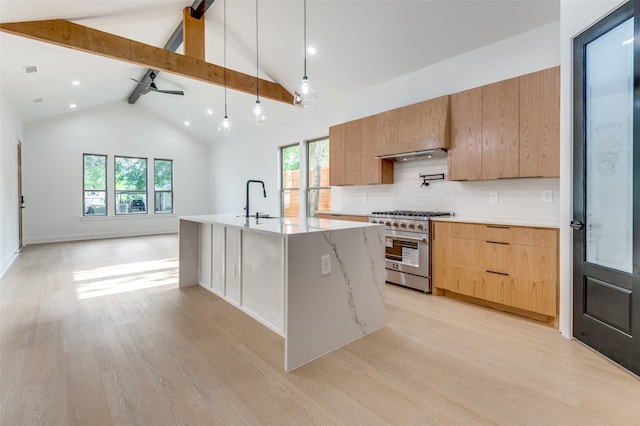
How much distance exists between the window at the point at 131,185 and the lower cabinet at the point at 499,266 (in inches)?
339

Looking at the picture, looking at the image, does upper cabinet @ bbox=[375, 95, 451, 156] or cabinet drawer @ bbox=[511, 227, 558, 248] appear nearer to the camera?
cabinet drawer @ bbox=[511, 227, 558, 248]

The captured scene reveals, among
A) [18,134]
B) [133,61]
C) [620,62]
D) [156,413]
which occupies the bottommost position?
[156,413]

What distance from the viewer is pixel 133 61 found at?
441 cm

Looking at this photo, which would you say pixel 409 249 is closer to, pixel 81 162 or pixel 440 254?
pixel 440 254

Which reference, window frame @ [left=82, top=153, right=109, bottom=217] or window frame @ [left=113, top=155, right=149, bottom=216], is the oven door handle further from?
window frame @ [left=82, top=153, right=109, bottom=217]

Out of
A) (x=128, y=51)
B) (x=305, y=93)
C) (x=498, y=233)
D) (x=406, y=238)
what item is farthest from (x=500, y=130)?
(x=128, y=51)

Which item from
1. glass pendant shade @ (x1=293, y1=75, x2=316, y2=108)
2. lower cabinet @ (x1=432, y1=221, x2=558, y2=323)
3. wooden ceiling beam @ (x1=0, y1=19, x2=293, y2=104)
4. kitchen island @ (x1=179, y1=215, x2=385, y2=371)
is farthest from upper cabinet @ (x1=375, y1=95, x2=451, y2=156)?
wooden ceiling beam @ (x1=0, y1=19, x2=293, y2=104)

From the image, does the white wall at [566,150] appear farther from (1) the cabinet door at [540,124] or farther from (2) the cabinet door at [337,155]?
(2) the cabinet door at [337,155]

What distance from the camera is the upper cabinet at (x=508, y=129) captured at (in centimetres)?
287

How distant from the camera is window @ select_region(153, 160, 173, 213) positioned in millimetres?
9312

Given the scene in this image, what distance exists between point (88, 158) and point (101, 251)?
3.30m

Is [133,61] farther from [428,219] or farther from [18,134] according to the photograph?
[428,219]

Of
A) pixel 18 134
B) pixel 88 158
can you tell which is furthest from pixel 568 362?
pixel 88 158

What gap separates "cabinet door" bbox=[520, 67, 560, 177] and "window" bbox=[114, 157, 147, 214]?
30.9 feet
